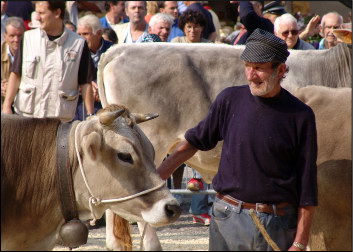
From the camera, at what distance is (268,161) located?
4.26 metres

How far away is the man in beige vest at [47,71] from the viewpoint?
26.7ft

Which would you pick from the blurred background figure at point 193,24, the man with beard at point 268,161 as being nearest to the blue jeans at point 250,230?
the man with beard at point 268,161

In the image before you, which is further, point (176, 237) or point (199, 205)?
point (199, 205)

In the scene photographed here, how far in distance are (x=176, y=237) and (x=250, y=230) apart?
3205 mm

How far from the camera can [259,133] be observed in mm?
4273

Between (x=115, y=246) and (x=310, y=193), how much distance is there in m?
2.06

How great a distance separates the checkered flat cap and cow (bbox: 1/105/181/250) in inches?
31.1

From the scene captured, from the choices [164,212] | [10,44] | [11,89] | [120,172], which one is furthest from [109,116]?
[10,44]

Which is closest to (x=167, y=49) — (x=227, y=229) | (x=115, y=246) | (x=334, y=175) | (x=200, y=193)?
(x=200, y=193)

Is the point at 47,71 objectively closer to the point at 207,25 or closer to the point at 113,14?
the point at 207,25

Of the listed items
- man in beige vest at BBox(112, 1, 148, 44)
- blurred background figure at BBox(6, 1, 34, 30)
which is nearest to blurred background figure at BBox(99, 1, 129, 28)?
blurred background figure at BBox(6, 1, 34, 30)

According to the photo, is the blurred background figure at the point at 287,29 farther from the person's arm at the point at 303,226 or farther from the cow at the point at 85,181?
the person's arm at the point at 303,226

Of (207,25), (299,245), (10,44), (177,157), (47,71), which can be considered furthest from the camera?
(10,44)

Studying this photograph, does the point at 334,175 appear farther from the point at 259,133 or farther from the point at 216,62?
the point at 216,62
